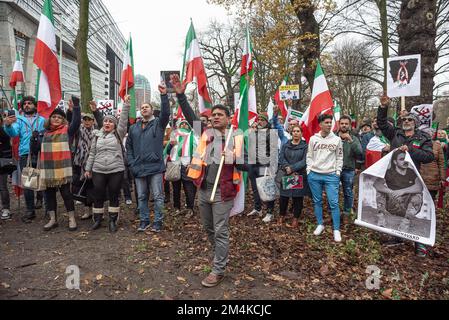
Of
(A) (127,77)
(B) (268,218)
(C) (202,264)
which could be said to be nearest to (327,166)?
(B) (268,218)

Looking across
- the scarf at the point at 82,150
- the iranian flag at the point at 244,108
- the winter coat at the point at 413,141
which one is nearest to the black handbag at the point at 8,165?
the scarf at the point at 82,150

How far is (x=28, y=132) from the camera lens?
238 inches

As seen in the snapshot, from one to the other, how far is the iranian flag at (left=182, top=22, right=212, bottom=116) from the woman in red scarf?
2013mm

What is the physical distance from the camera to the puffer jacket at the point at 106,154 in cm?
537

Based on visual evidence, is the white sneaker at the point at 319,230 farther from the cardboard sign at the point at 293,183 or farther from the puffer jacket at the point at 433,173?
the puffer jacket at the point at 433,173

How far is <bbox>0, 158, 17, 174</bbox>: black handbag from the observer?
231 inches

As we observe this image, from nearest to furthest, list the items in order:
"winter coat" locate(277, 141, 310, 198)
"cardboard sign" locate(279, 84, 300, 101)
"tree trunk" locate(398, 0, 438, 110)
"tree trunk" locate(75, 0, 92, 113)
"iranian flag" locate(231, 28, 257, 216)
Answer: "iranian flag" locate(231, 28, 257, 216) < "winter coat" locate(277, 141, 310, 198) < "tree trunk" locate(398, 0, 438, 110) < "cardboard sign" locate(279, 84, 300, 101) < "tree trunk" locate(75, 0, 92, 113)

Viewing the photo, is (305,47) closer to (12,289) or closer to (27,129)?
(27,129)

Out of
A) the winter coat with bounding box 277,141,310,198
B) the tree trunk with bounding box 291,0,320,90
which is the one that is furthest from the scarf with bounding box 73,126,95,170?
the tree trunk with bounding box 291,0,320,90

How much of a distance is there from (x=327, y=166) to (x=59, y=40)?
152 ft

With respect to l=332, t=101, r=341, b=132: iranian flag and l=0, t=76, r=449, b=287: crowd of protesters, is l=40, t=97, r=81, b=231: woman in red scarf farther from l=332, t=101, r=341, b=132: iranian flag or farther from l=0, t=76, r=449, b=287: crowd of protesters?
l=332, t=101, r=341, b=132: iranian flag

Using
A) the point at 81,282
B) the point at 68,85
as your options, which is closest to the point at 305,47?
the point at 81,282

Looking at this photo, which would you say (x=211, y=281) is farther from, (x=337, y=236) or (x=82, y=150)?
(x=82, y=150)

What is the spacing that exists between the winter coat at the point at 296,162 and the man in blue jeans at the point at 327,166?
1.24 ft
